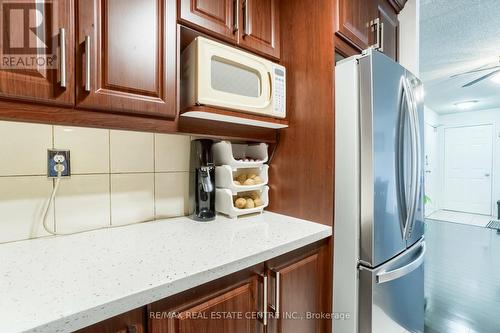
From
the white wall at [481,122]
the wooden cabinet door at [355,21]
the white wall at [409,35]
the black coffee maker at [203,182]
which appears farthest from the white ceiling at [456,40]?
the black coffee maker at [203,182]

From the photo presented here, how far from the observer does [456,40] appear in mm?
2217

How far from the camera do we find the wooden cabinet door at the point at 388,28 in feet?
4.56

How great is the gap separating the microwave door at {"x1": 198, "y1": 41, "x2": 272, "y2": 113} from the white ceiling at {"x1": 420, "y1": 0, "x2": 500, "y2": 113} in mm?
1536

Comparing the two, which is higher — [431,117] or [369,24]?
[431,117]

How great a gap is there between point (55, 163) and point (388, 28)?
1.86 metres

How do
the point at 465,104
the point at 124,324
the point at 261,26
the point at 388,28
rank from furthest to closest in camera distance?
the point at 465,104 < the point at 388,28 < the point at 261,26 < the point at 124,324

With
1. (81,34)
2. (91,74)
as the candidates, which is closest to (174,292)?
(91,74)

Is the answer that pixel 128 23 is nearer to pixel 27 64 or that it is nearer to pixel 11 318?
pixel 27 64

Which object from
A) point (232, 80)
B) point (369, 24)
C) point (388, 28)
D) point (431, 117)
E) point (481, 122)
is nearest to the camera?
point (232, 80)

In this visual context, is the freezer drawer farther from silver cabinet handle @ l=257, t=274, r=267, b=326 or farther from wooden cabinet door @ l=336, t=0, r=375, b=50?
wooden cabinet door @ l=336, t=0, r=375, b=50

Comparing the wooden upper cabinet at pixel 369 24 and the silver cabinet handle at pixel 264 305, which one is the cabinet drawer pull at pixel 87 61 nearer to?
the silver cabinet handle at pixel 264 305

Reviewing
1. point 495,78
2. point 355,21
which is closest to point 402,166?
point 355,21

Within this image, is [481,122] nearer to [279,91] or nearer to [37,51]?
[279,91]

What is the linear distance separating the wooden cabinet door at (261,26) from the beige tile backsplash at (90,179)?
56cm
